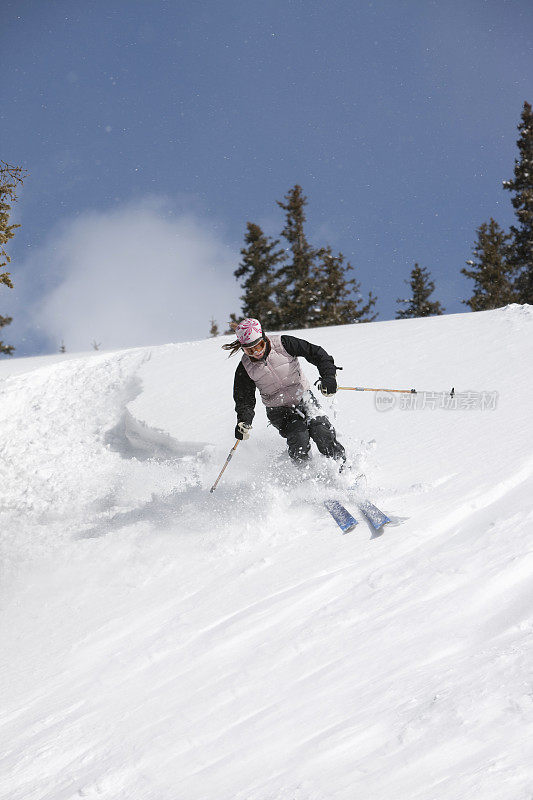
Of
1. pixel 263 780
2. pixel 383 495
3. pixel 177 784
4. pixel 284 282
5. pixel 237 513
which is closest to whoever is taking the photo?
pixel 263 780

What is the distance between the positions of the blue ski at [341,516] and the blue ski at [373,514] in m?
0.13

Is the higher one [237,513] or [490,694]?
[490,694]

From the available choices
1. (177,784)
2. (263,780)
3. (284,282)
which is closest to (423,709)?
(263,780)

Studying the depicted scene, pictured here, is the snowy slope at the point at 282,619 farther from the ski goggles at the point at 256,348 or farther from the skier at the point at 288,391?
the ski goggles at the point at 256,348

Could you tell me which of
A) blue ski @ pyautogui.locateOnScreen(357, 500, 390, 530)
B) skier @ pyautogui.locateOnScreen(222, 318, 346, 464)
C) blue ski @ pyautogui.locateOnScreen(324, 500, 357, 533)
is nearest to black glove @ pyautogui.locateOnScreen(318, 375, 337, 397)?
skier @ pyautogui.locateOnScreen(222, 318, 346, 464)

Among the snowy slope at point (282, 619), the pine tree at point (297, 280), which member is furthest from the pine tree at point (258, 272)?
the snowy slope at point (282, 619)

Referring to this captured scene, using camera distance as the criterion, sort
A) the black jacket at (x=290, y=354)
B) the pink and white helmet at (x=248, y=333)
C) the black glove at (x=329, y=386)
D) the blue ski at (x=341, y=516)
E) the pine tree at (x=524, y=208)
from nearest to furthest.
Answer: the blue ski at (x=341, y=516), the pink and white helmet at (x=248, y=333), the black glove at (x=329, y=386), the black jacket at (x=290, y=354), the pine tree at (x=524, y=208)

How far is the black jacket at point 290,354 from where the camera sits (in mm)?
6133

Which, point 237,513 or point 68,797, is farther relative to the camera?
point 237,513

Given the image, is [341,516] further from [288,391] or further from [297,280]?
[297,280]

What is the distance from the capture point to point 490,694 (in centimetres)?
233

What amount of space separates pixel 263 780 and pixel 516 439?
4.65m

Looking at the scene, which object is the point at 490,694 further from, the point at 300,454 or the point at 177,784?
the point at 300,454

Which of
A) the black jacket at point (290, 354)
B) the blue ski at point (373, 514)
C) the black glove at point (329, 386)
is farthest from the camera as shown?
the black jacket at point (290, 354)
